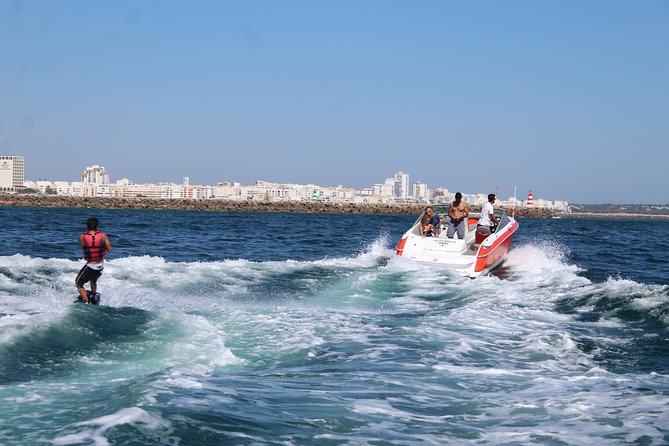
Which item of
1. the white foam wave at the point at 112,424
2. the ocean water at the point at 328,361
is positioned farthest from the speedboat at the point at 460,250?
the white foam wave at the point at 112,424

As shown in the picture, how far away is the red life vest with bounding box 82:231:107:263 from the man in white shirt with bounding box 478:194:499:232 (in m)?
11.0

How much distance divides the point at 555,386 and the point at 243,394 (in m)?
3.21

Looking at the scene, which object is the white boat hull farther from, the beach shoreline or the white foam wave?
the beach shoreline

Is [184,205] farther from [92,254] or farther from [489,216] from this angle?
[92,254]

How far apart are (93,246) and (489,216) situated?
1199cm

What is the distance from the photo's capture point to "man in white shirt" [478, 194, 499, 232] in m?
19.4

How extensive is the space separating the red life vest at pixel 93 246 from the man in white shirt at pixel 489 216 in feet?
36.1

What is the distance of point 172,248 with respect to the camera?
2586 cm

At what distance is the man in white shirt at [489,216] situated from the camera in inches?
A: 763

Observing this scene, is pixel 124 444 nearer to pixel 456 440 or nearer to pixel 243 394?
pixel 243 394

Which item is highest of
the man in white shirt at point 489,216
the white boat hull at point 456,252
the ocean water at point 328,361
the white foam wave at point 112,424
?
the man in white shirt at point 489,216

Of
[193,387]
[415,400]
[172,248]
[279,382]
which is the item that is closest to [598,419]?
[415,400]

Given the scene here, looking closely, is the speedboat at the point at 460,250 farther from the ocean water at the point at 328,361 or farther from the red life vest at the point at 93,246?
the red life vest at the point at 93,246

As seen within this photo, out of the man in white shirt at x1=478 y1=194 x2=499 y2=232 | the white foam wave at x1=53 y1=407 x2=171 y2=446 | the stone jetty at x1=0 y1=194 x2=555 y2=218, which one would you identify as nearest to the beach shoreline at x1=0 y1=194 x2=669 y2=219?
the stone jetty at x1=0 y1=194 x2=555 y2=218
